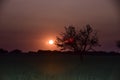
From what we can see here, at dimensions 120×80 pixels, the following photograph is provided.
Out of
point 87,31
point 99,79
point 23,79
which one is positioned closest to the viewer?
point 23,79

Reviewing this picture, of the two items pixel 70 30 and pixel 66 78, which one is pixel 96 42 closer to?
pixel 70 30

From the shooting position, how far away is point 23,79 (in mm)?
17156

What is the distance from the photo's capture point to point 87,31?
195ft

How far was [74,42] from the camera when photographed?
6053 cm

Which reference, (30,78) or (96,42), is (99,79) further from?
(96,42)

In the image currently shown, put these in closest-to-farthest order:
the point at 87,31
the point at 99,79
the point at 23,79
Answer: the point at 23,79 → the point at 99,79 → the point at 87,31

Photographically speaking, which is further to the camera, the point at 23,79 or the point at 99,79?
the point at 99,79

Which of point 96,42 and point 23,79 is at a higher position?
point 96,42

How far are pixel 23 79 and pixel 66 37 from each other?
147 feet

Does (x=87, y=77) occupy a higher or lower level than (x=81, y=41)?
lower

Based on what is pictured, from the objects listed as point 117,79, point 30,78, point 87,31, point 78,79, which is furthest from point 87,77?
point 87,31

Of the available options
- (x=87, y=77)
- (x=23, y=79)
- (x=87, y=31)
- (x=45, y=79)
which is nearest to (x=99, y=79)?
(x=87, y=77)

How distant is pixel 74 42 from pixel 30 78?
1689 inches

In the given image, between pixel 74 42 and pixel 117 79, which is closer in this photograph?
pixel 117 79
